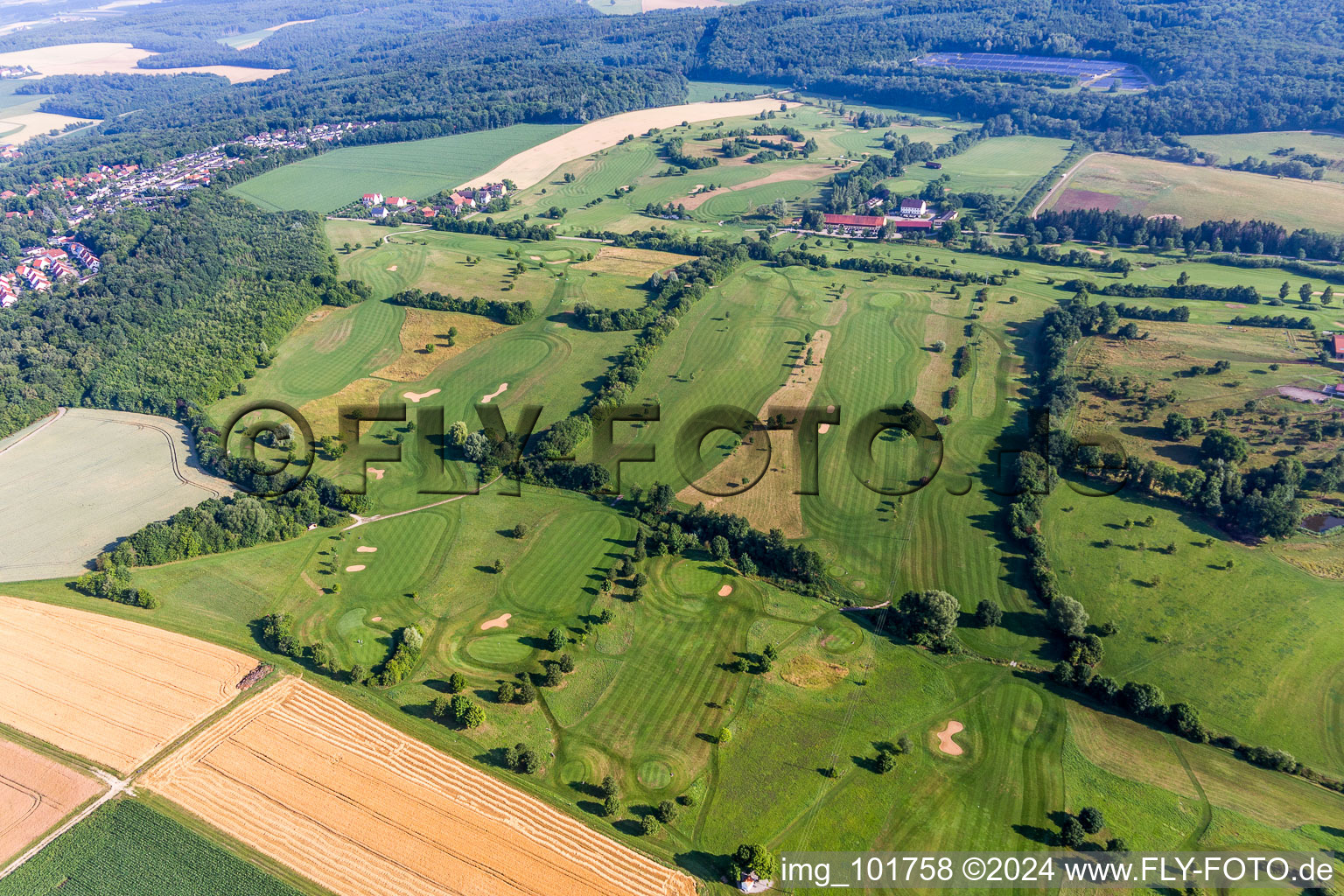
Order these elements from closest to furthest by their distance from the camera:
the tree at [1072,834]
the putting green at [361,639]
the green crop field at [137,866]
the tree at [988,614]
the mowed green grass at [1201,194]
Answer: the tree at [1072,834] → the green crop field at [137,866] → the tree at [988,614] → the putting green at [361,639] → the mowed green grass at [1201,194]

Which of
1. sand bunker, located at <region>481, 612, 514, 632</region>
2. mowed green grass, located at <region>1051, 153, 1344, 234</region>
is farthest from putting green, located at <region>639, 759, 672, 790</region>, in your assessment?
mowed green grass, located at <region>1051, 153, 1344, 234</region>

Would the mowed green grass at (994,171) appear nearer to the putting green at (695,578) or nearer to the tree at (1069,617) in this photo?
the tree at (1069,617)

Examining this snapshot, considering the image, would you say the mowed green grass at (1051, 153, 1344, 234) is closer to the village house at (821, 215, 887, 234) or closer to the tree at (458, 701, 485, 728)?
the village house at (821, 215, 887, 234)

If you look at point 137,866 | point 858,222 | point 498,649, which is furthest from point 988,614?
point 858,222

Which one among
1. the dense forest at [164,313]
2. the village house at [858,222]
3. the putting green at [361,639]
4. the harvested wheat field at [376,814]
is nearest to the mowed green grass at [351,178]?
the dense forest at [164,313]

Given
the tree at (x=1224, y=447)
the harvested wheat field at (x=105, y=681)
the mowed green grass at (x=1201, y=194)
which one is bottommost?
the harvested wheat field at (x=105, y=681)

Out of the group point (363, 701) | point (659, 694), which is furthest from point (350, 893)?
point (659, 694)

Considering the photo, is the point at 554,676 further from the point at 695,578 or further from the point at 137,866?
the point at 137,866
